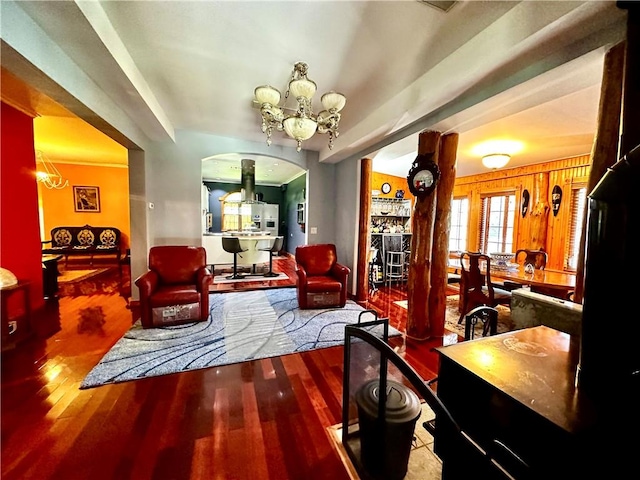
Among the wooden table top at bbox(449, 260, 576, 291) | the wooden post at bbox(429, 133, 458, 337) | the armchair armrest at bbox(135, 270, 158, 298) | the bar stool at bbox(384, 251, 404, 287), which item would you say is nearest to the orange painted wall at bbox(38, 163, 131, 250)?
the armchair armrest at bbox(135, 270, 158, 298)

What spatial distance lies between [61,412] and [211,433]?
110cm

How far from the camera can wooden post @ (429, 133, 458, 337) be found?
9.83 ft

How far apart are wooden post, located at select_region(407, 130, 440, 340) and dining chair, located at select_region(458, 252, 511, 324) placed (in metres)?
0.74

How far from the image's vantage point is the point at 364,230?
4.55m

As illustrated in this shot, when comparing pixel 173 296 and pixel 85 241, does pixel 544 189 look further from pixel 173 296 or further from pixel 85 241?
pixel 85 241

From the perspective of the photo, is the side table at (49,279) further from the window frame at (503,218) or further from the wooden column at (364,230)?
the window frame at (503,218)

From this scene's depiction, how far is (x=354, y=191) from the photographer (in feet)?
15.3

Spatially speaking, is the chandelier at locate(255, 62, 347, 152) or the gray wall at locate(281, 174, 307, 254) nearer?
the chandelier at locate(255, 62, 347, 152)

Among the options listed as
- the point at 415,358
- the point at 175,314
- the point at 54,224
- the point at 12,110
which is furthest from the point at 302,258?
the point at 54,224

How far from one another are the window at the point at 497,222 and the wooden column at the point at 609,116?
17.2 feet

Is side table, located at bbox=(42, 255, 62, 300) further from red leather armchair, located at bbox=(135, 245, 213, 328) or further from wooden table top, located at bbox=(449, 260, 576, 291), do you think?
wooden table top, located at bbox=(449, 260, 576, 291)

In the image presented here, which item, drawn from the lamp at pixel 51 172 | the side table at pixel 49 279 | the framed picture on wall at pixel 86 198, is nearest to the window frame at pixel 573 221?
the side table at pixel 49 279

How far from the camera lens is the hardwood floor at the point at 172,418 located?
1.39 metres

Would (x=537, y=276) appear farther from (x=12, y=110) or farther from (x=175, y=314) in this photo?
(x=12, y=110)
